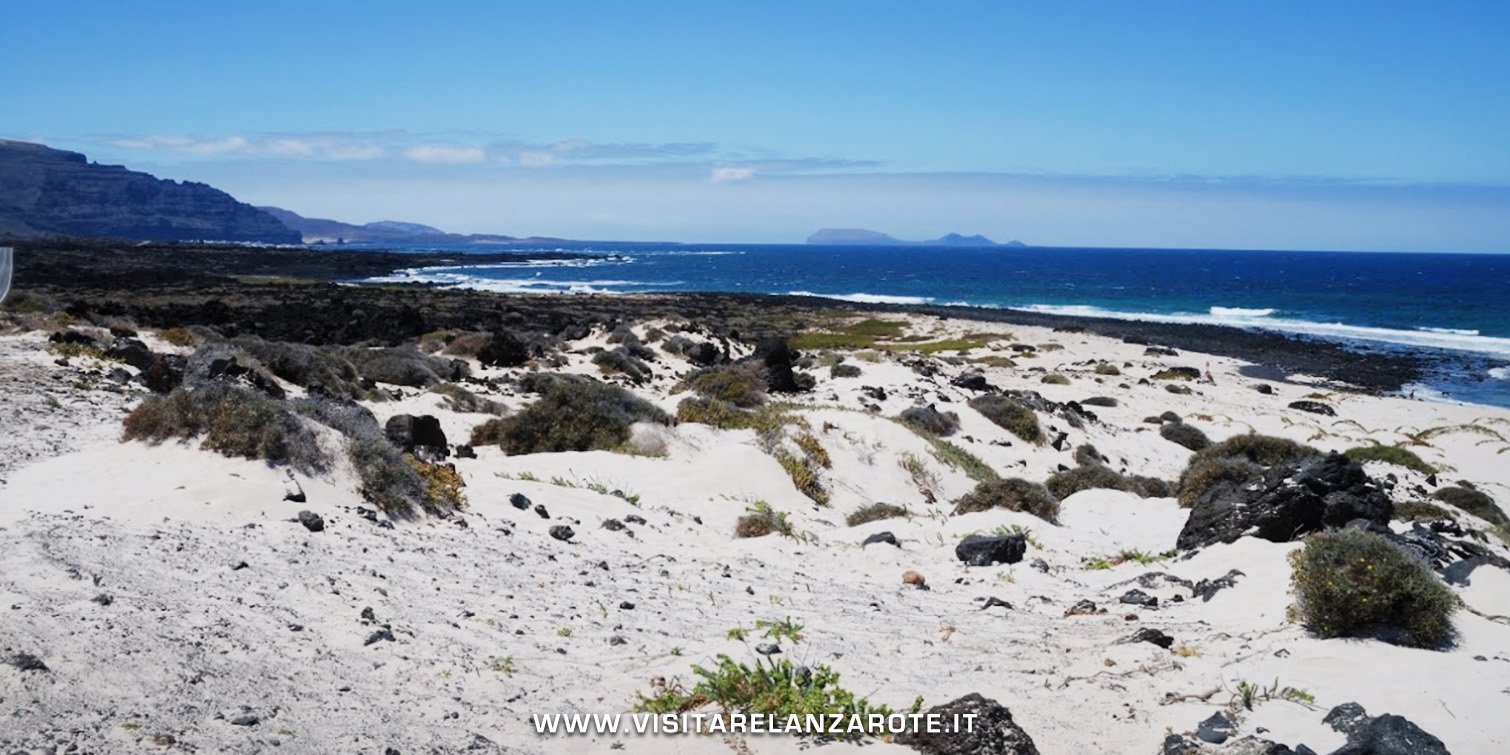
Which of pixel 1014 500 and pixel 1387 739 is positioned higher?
pixel 1387 739

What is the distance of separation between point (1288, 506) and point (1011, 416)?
11020 mm

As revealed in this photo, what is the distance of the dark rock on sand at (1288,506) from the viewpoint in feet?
29.5

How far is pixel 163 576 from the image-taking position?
6.16 meters

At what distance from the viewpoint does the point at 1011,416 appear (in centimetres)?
2006

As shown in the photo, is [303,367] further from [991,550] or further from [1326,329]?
[1326,329]

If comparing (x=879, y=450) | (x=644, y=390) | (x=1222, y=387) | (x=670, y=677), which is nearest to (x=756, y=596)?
(x=670, y=677)

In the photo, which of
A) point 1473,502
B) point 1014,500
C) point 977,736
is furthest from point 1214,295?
point 977,736

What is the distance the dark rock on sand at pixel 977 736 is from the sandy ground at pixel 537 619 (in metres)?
0.35

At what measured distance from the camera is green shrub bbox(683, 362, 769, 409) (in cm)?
2066

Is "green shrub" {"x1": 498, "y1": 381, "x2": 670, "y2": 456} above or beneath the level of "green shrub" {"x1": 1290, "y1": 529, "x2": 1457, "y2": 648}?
beneath

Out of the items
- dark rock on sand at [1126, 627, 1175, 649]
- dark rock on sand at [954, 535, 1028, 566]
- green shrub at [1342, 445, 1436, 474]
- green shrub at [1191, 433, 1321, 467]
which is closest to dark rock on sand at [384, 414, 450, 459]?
dark rock on sand at [954, 535, 1028, 566]

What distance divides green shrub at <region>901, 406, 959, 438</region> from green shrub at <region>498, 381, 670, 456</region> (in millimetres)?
5664

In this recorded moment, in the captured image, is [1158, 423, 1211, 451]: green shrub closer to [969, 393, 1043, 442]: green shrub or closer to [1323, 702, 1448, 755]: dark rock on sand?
[969, 393, 1043, 442]: green shrub

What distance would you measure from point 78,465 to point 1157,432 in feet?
69.5
